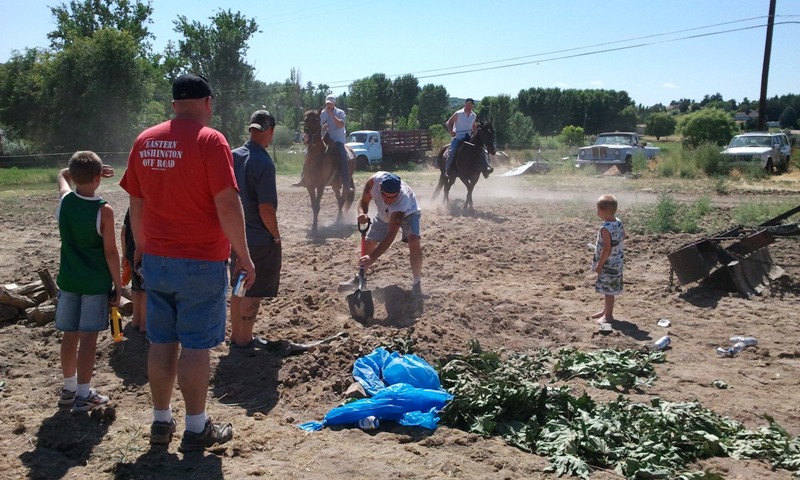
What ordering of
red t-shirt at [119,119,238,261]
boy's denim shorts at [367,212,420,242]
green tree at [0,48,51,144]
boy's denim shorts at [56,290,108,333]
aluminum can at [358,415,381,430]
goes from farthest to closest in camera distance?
green tree at [0,48,51,144] < boy's denim shorts at [367,212,420,242] < boy's denim shorts at [56,290,108,333] < aluminum can at [358,415,381,430] < red t-shirt at [119,119,238,261]

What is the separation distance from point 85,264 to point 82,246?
12 centimetres

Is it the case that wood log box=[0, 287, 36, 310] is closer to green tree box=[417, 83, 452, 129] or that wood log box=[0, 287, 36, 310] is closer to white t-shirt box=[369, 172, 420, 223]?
white t-shirt box=[369, 172, 420, 223]

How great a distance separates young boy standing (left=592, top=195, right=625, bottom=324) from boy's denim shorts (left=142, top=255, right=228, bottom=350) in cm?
423

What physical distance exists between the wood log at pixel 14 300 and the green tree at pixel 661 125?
74599 millimetres

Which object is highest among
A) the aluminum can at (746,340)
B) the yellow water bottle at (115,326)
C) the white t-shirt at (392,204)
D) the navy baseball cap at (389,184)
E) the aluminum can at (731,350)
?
the navy baseball cap at (389,184)

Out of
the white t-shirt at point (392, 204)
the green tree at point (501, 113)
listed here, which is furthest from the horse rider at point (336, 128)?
the green tree at point (501, 113)

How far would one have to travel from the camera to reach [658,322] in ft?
22.9

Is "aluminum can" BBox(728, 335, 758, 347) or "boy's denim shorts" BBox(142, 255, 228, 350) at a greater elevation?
"boy's denim shorts" BBox(142, 255, 228, 350)

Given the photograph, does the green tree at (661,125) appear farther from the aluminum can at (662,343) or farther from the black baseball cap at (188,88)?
the black baseball cap at (188,88)

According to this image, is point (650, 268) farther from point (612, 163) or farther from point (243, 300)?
point (612, 163)

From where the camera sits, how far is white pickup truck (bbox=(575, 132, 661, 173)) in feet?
91.7

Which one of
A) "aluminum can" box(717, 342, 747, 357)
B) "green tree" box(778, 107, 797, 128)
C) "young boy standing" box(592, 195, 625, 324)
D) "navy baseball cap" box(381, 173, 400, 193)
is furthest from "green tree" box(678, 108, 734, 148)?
"green tree" box(778, 107, 797, 128)

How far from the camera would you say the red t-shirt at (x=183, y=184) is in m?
3.77

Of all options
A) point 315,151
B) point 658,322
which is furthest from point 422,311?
point 315,151
